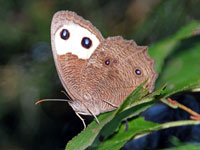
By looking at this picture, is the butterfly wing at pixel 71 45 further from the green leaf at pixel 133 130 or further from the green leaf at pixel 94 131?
the green leaf at pixel 94 131

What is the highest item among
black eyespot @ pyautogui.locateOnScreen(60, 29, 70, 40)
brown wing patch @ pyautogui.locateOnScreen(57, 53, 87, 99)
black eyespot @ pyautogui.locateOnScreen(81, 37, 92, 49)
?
black eyespot @ pyautogui.locateOnScreen(60, 29, 70, 40)

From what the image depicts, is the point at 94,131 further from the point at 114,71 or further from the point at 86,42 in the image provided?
the point at 86,42

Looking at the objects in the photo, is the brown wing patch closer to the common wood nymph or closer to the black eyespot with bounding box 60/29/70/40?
the common wood nymph

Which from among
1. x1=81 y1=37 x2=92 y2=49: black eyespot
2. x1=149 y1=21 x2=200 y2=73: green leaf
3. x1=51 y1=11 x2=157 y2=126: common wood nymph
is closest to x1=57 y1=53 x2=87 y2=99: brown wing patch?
x1=51 y1=11 x2=157 y2=126: common wood nymph

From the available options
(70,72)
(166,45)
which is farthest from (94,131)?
(166,45)

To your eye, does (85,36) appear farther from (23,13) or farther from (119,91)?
(23,13)

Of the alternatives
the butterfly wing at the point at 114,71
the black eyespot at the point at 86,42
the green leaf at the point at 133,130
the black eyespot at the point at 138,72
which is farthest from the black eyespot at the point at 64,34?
the green leaf at the point at 133,130
